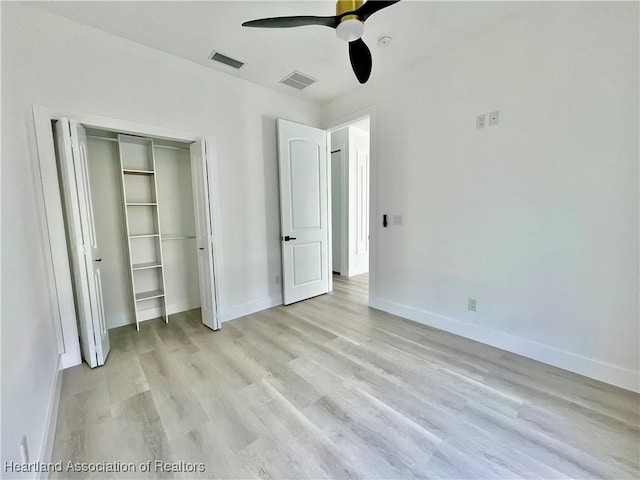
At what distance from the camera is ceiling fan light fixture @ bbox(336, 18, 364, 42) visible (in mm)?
1510

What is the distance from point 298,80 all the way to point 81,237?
8.85ft

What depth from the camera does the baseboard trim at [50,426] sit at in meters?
1.35

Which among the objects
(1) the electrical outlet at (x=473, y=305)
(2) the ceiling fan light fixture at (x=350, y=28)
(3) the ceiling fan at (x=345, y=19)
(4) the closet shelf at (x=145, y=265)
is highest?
(3) the ceiling fan at (x=345, y=19)

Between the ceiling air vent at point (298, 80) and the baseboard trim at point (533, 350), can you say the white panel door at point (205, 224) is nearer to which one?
the ceiling air vent at point (298, 80)

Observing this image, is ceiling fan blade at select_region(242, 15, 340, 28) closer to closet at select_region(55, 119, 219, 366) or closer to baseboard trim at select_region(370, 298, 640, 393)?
closet at select_region(55, 119, 219, 366)

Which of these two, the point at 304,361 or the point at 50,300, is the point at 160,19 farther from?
the point at 304,361

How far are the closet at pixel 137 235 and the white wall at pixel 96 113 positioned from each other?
0.24 metres

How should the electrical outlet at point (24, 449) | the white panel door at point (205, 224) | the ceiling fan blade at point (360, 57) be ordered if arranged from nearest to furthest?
the electrical outlet at point (24, 449) < the ceiling fan blade at point (360, 57) < the white panel door at point (205, 224)

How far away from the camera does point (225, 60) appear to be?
272 cm

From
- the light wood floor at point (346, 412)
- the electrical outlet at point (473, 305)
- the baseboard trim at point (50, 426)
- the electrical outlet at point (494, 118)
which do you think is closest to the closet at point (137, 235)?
the baseboard trim at point (50, 426)

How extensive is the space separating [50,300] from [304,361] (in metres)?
2.13

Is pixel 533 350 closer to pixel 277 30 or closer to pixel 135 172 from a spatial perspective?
pixel 277 30

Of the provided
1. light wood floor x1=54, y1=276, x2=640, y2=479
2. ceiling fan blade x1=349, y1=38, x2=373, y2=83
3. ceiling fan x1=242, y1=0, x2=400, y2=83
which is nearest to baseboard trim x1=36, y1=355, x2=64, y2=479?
light wood floor x1=54, y1=276, x2=640, y2=479

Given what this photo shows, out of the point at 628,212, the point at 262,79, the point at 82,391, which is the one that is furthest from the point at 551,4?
the point at 82,391
